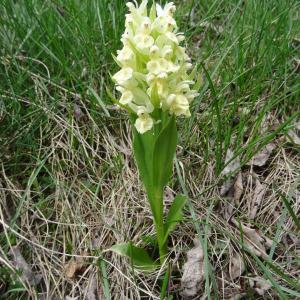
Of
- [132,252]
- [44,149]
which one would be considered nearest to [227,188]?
[132,252]

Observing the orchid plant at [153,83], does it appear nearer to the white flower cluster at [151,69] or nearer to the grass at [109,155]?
the white flower cluster at [151,69]

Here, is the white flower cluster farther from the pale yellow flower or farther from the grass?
the grass

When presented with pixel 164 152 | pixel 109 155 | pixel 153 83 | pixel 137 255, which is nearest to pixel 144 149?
pixel 164 152

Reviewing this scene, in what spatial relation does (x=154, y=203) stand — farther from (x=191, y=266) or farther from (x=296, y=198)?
(x=296, y=198)

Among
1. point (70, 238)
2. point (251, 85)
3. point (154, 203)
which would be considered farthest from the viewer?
point (251, 85)

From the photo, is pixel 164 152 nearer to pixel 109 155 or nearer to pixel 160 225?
pixel 160 225

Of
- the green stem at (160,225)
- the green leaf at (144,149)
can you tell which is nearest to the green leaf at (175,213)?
the green stem at (160,225)
